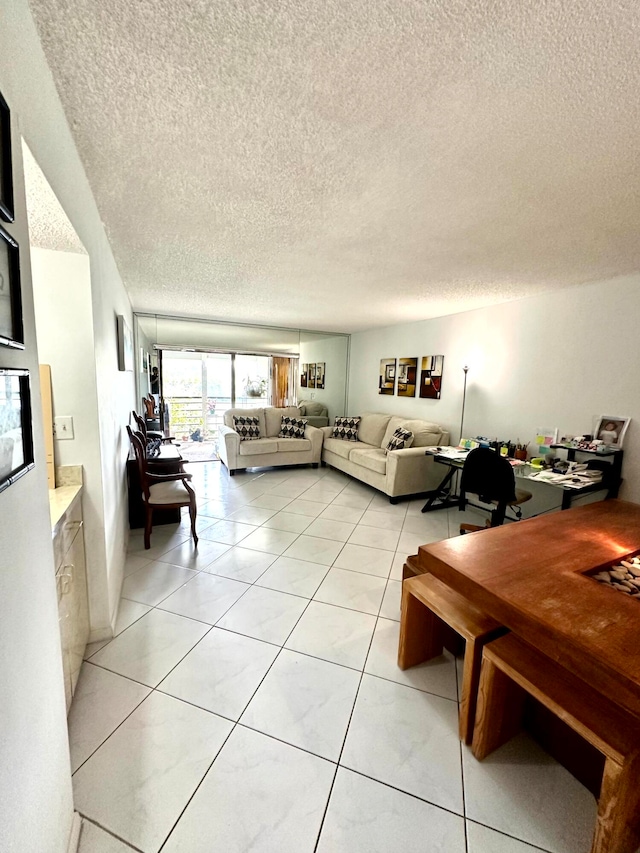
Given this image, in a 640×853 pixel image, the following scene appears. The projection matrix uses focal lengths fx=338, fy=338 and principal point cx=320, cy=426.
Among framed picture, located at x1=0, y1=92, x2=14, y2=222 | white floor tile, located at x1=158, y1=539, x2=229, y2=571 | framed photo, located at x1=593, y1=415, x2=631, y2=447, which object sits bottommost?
white floor tile, located at x1=158, y1=539, x2=229, y2=571

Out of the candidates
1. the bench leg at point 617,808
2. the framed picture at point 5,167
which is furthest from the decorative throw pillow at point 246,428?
the bench leg at point 617,808

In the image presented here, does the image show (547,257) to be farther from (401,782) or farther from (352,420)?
(352,420)

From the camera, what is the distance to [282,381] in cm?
601

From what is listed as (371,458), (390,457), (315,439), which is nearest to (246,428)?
(315,439)

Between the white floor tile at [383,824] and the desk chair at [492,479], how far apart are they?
197cm

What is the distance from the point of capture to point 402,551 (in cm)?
280

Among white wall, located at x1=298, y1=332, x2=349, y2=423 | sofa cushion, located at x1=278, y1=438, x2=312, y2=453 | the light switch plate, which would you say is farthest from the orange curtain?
the light switch plate

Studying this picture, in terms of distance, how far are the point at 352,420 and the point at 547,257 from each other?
3.40m

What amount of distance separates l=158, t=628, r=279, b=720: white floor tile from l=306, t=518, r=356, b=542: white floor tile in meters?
1.32

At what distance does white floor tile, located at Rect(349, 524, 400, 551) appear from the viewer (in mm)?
2898

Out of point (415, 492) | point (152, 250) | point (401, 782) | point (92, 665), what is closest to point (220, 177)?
point (152, 250)

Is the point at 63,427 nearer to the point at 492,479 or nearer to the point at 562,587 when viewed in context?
the point at 562,587

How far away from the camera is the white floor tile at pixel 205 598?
6.59ft

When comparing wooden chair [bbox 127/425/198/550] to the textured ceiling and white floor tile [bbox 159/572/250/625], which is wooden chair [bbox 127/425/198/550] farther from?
the textured ceiling
